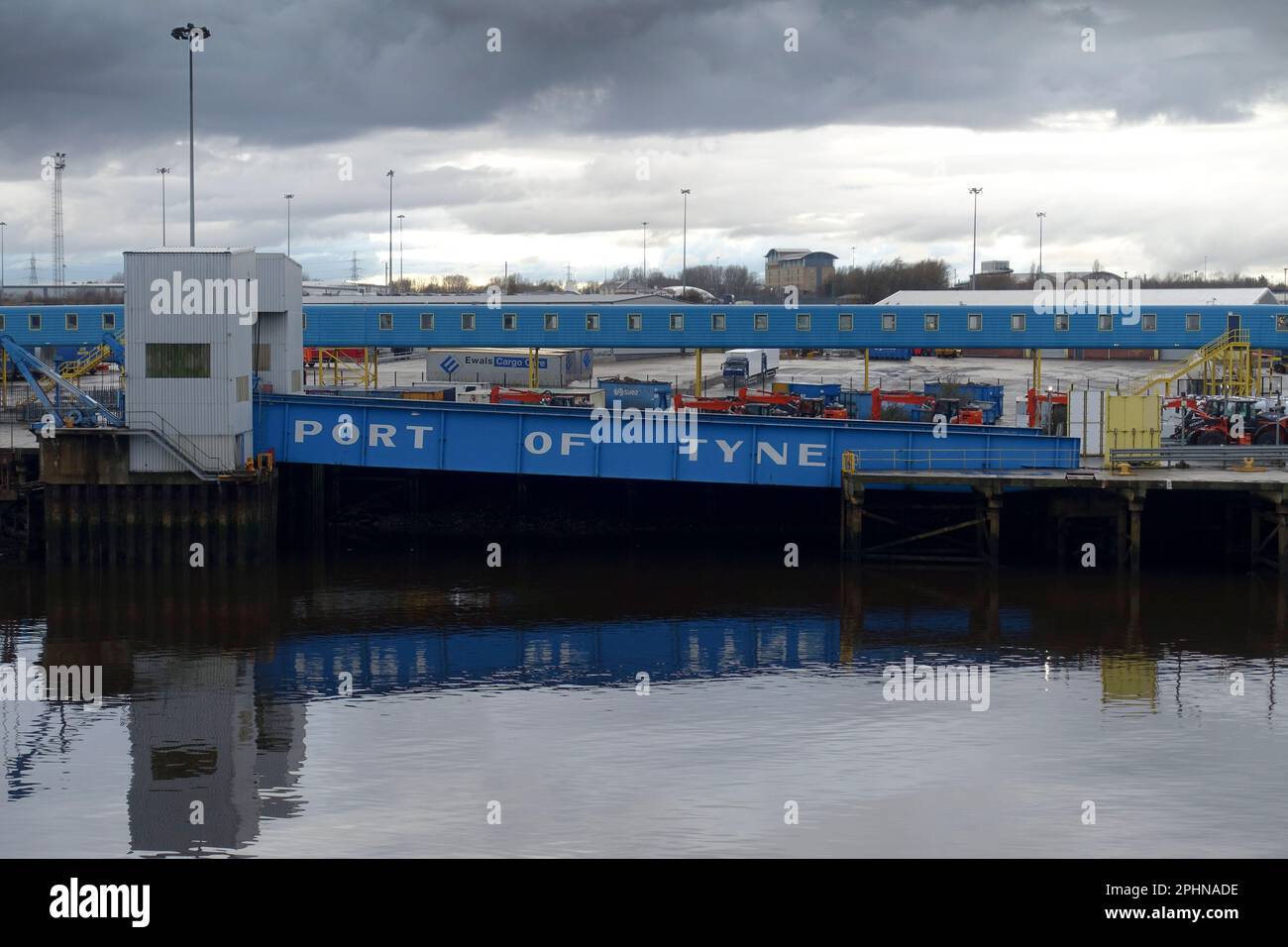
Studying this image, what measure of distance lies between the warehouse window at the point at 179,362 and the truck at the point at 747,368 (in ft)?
137

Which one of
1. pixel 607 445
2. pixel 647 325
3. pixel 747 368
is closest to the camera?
pixel 607 445

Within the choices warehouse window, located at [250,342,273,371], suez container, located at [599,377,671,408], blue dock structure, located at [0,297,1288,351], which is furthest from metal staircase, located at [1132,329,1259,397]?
warehouse window, located at [250,342,273,371]

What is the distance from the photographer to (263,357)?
50781 mm

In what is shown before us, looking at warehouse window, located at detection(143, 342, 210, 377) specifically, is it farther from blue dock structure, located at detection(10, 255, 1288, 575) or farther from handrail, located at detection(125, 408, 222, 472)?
handrail, located at detection(125, 408, 222, 472)

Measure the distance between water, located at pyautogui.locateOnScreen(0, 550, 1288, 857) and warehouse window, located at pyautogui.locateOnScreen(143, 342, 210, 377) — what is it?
20.2 feet

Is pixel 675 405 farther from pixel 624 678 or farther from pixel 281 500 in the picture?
pixel 624 678

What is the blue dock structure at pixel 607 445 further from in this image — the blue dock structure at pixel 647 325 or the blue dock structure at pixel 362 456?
the blue dock structure at pixel 647 325

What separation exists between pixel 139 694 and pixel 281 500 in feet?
60.8

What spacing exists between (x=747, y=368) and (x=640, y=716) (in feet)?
198

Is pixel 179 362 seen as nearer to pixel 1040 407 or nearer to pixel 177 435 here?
pixel 177 435

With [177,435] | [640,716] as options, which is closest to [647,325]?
[177,435]

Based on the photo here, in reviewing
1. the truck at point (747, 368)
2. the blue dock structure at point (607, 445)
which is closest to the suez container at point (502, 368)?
the truck at point (747, 368)
